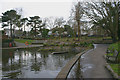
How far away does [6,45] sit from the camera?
31641 millimetres

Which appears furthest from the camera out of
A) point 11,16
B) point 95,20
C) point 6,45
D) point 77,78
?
point 11,16

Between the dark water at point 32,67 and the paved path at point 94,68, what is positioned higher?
the paved path at point 94,68

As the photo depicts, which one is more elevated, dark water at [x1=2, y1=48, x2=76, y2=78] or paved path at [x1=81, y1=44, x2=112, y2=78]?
paved path at [x1=81, y1=44, x2=112, y2=78]

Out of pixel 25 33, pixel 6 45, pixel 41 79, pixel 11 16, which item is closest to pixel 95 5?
pixel 6 45

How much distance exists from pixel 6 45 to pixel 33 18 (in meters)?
26.1

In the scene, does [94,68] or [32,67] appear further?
[32,67]

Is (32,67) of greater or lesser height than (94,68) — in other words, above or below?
below

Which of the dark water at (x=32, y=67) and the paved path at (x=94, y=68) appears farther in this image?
the dark water at (x=32, y=67)

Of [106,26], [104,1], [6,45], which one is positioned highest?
A: [104,1]

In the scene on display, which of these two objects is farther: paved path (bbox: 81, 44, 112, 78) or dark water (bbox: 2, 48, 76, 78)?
dark water (bbox: 2, 48, 76, 78)

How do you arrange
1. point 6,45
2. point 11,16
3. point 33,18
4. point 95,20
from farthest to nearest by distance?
point 33,18 → point 11,16 → point 6,45 → point 95,20

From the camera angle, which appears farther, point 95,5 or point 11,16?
point 11,16

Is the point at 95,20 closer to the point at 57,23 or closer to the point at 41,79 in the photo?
the point at 41,79

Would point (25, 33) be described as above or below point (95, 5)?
below
